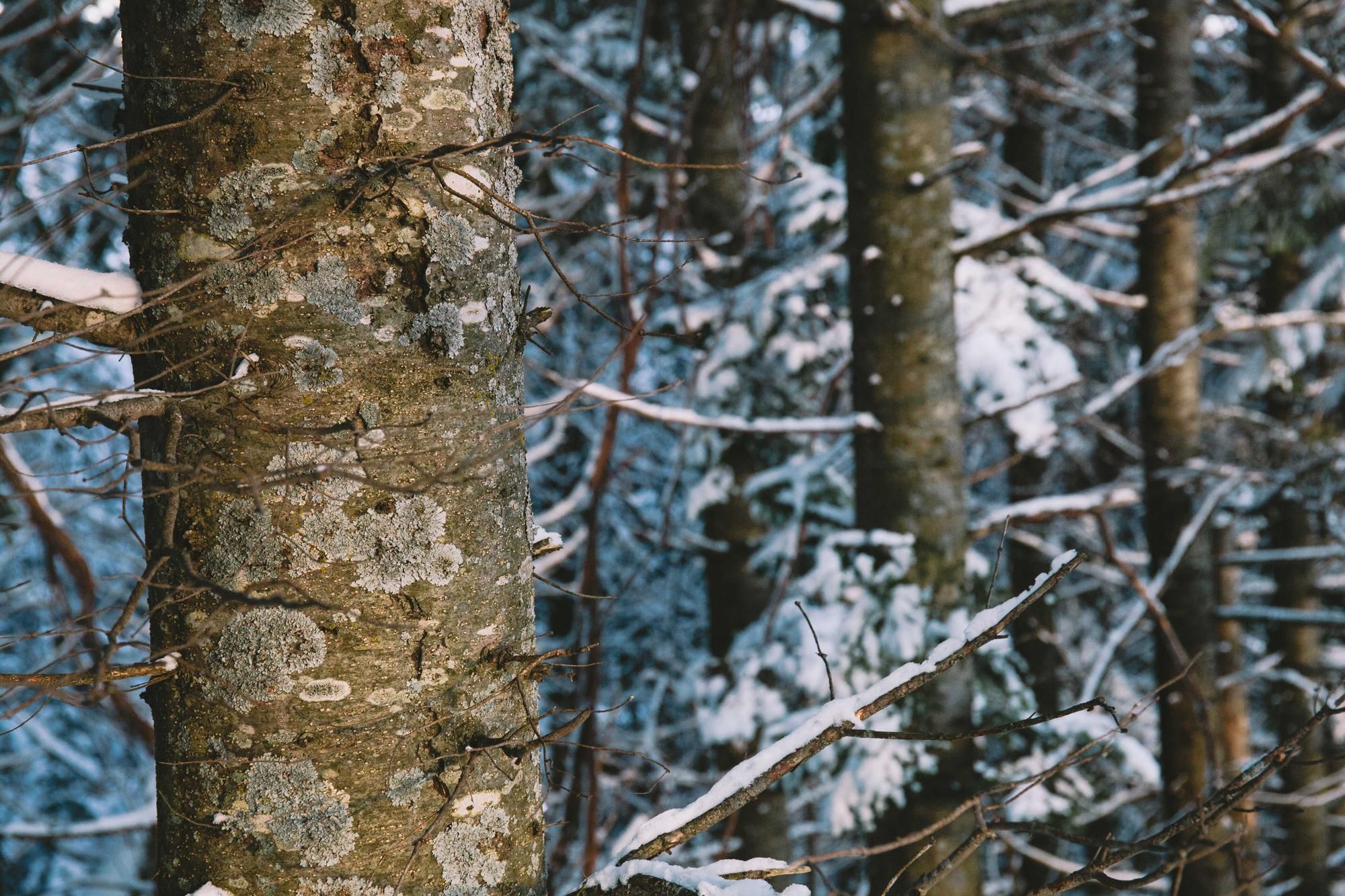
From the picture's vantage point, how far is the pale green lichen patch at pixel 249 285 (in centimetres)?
120

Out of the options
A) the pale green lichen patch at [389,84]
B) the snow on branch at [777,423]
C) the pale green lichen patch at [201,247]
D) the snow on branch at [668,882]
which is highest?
the pale green lichen patch at [389,84]

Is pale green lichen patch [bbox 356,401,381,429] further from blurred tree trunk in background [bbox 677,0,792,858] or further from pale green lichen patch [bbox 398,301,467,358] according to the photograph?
blurred tree trunk in background [bbox 677,0,792,858]

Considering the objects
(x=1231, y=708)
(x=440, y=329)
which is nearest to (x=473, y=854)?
(x=440, y=329)

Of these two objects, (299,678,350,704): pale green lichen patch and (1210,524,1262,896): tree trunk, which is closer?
(299,678,350,704): pale green lichen patch

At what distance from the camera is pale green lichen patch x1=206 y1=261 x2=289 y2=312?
120 centimetres

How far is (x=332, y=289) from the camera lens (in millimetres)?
1216

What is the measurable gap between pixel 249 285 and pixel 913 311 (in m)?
2.81

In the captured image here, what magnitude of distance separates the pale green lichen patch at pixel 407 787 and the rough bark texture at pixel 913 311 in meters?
2.68

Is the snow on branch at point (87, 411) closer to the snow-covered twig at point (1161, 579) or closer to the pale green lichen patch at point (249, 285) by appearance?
the pale green lichen patch at point (249, 285)

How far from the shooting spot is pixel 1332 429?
631 cm

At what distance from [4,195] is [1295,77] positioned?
301 inches

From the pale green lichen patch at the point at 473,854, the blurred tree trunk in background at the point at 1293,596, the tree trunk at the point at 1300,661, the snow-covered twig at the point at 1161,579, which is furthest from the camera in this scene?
the tree trunk at the point at 1300,661

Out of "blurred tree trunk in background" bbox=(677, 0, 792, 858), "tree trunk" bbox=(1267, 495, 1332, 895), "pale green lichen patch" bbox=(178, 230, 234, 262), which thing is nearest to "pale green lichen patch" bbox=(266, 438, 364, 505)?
"pale green lichen patch" bbox=(178, 230, 234, 262)

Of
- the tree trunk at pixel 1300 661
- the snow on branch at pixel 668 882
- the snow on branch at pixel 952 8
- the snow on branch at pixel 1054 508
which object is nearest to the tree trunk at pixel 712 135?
the snow on branch at pixel 952 8
